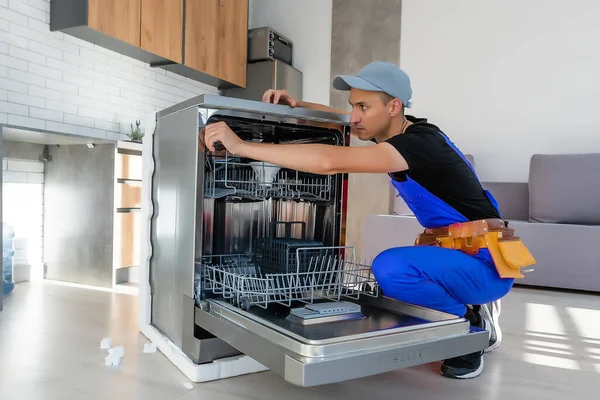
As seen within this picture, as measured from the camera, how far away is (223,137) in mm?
1487

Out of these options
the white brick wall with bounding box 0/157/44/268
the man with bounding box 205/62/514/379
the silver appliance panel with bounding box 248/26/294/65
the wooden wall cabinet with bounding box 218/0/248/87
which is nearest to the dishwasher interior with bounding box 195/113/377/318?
the man with bounding box 205/62/514/379

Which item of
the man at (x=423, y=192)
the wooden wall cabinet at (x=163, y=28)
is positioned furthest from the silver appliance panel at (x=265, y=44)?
the man at (x=423, y=192)

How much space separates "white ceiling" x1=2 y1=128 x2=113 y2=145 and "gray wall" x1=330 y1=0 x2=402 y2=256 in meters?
2.89

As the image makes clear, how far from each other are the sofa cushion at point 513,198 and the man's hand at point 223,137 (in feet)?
11.3

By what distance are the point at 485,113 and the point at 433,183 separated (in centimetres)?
343

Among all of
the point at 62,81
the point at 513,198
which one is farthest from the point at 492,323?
the point at 62,81

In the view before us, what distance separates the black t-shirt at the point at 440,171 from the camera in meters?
1.51

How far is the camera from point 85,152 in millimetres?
3297

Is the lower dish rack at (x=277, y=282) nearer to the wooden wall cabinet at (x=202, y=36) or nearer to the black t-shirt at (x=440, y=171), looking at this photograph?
the black t-shirt at (x=440, y=171)

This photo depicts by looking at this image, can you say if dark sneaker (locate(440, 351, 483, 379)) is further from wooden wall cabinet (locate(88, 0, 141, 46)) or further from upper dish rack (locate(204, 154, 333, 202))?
wooden wall cabinet (locate(88, 0, 141, 46))

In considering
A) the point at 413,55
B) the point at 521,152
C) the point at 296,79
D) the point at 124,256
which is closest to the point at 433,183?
the point at 124,256

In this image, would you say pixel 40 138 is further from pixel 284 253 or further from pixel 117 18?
pixel 284 253

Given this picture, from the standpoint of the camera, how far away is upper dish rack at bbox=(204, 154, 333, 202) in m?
1.72

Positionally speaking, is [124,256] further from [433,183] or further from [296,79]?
[296,79]
